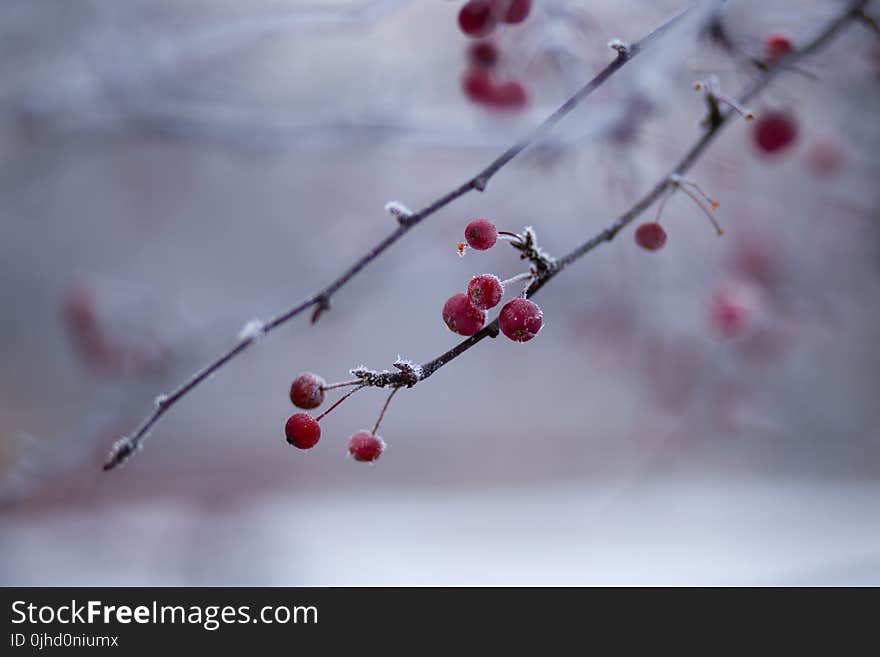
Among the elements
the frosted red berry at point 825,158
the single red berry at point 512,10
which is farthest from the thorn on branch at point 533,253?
the frosted red berry at point 825,158

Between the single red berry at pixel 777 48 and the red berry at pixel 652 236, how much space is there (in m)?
0.33

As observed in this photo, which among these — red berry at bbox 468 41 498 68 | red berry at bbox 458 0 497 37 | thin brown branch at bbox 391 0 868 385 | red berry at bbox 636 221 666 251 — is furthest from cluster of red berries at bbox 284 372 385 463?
red berry at bbox 468 41 498 68

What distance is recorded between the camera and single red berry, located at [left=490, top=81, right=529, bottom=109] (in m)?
1.11

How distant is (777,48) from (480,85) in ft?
1.39

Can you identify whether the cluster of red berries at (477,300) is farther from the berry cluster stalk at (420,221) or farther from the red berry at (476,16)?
the red berry at (476,16)

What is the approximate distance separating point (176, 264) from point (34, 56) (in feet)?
7.09

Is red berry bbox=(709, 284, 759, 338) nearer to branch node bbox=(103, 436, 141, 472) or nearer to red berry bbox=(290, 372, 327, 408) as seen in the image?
red berry bbox=(290, 372, 327, 408)

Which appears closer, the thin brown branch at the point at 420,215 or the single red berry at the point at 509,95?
the thin brown branch at the point at 420,215

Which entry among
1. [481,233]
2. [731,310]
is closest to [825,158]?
[731,310]

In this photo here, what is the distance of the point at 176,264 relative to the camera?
3.96 meters

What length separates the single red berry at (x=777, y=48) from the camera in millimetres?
913

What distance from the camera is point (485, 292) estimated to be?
2.09ft

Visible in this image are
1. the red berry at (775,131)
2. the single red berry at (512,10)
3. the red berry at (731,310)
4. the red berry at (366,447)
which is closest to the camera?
the red berry at (366,447)
